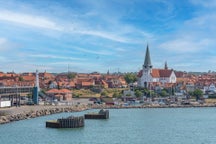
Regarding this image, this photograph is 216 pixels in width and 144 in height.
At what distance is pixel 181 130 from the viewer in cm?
4469

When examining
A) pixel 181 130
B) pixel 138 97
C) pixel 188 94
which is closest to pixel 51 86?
pixel 138 97

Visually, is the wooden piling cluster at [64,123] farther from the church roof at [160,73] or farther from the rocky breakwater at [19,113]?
the church roof at [160,73]

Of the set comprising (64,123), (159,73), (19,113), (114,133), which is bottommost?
(114,133)

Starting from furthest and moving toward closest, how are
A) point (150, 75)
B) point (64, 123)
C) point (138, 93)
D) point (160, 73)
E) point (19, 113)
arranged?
point (160, 73), point (150, 75), point (138, 93), point (19, 113), point (64, 123)

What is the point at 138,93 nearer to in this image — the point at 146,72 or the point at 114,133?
the point at 146,72

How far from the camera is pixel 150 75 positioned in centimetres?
12131

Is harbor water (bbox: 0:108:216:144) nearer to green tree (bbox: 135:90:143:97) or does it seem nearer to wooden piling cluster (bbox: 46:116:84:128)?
wooden piling cluster (bbox: 46:116:84:128)

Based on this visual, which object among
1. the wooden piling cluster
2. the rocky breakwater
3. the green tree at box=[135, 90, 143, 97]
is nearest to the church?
the green tree at box=[135, 90, 143, 97]

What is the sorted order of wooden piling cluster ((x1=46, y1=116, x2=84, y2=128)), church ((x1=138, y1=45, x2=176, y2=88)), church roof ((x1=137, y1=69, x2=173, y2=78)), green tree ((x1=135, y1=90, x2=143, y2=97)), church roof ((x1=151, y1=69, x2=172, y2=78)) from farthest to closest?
church roof ((x1=151, y1=69, x2=172, y2=78)) → church roof ((x1=137, y1=69, x2=173, y2=78)) → church ((x1=138, y1=45, x2=176, y2=88)) → green tree ((x1=135, y1=90, x2=143, y2=97)) → wooden piling cluster ((x1=46, y1=116, x2=84, y2=128))

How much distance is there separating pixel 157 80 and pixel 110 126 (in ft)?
254

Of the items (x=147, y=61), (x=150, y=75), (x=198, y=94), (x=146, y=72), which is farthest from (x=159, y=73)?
(x=198, y=94)

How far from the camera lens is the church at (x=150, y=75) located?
118 m

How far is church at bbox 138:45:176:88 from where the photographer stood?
11834 centimetres

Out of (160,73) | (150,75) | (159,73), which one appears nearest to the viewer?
(150,75)
